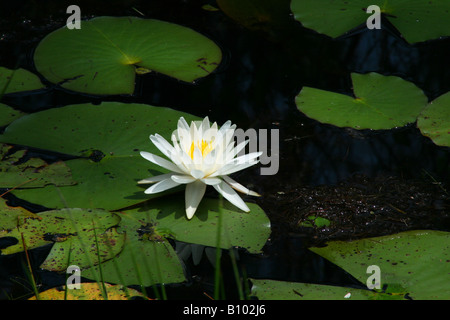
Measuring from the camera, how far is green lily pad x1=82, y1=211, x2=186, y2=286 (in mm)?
2293

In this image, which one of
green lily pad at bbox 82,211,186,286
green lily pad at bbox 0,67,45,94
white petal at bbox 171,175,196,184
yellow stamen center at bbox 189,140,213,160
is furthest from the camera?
green lily pad at bbox 0,67,45,94

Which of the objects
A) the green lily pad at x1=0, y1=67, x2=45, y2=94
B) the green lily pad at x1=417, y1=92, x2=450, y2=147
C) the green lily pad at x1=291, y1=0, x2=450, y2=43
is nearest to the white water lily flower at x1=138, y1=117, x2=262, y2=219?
the green lily pad at x1=417, y1=92, x2=450, y2=147

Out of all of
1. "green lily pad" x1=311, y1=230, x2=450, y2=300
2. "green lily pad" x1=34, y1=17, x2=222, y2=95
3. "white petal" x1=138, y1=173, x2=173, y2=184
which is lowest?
"green lily pad" x1=311, y1=230, x2=450, y2=300

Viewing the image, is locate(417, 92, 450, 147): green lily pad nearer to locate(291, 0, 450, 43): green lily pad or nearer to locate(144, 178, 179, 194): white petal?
locate(291, 0, 450, 43): green lily pad

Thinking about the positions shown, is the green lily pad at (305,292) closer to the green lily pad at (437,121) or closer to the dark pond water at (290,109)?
the dark pond water at (290,109)

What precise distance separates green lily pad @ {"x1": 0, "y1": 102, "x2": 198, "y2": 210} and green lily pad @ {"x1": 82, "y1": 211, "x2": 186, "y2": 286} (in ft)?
0.47

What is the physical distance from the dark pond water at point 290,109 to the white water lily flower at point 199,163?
230 millimetres

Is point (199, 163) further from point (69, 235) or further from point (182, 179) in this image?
point (69, 235)

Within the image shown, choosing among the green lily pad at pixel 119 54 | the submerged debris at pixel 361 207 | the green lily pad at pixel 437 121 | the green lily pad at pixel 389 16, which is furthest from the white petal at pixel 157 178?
the green lily pad at pixel 389 16

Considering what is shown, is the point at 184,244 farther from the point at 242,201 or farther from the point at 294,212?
the point at 294,212
